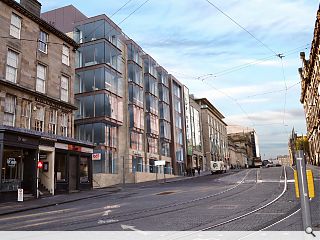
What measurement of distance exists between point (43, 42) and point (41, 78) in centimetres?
336

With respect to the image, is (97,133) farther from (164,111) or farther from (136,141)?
(164,111)

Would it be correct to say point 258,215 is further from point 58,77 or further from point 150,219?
point 58,77

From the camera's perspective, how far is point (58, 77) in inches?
1184

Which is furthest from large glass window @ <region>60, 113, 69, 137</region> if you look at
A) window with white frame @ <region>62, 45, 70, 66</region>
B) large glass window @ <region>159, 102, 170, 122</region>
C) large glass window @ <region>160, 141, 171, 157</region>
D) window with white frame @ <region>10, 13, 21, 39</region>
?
large glass window @ <region>159, 102, 170, 122</region>

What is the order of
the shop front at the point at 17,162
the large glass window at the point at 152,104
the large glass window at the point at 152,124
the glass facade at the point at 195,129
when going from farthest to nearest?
the glass facade at the point at 195,129 < the large glass window at the point at 152,104 < the large glass window at the point at 152,124 < the shop front at the point at 17,162

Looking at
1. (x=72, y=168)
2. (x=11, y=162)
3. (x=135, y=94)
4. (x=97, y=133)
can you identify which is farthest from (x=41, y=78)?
(x=135, y=94)

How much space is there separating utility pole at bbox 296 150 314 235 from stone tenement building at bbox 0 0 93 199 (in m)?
21.1

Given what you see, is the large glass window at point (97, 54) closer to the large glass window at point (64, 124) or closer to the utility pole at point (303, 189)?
the large glass window at point (64, 124)

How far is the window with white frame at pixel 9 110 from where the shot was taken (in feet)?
77.2

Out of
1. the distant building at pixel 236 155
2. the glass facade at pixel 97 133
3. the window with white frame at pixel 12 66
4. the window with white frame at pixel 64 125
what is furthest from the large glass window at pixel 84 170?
the distant building at pixel 236 155

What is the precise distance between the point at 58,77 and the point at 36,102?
4360 millimetres

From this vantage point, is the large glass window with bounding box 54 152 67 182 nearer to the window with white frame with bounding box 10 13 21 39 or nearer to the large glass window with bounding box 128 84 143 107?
the window with white frame with bounding box 10 13 21 39

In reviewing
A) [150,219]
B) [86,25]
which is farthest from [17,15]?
[150,219]

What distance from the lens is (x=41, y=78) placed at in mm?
27875
